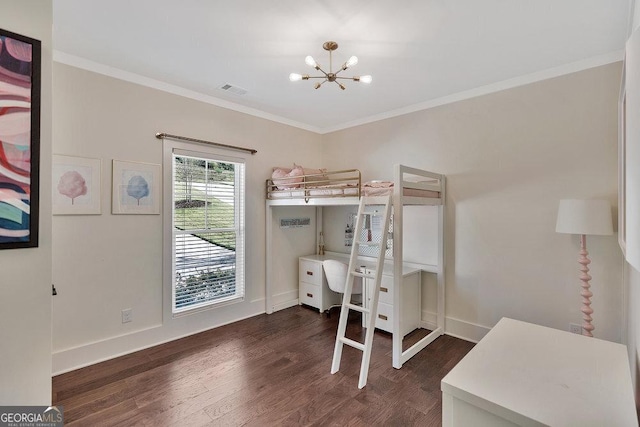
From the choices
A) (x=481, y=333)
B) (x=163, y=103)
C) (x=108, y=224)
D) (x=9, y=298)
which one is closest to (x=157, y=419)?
(x=9, y=298)

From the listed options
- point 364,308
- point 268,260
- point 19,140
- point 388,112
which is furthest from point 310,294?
point 19,140

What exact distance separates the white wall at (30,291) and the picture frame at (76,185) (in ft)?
→ 4.11

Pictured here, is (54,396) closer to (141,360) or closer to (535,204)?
(141,360)

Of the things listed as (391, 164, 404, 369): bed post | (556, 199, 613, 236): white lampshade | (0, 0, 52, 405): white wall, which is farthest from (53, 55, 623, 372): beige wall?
(0, 0, 52, 405): white wall

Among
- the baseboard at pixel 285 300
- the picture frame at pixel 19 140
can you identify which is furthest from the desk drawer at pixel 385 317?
the picture frame at pixel 19 140

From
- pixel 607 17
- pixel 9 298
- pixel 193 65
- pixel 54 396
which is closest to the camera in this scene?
pixel 9 298

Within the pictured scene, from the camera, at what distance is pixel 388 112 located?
3.72 metres

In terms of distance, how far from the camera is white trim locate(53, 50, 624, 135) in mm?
2398

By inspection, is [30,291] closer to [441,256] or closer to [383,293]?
[383,293]

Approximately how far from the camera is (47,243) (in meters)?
1.39

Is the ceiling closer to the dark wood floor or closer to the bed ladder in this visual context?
the bed ladder

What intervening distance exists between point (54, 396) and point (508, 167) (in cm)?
419

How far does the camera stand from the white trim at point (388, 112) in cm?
240

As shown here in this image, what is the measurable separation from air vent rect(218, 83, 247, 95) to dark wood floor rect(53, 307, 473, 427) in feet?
8.63
